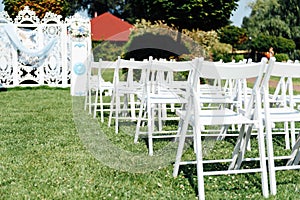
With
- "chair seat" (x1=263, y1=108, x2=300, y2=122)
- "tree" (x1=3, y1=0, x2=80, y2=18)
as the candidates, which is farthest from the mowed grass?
"tree" (x1=3, y1=0, x2=80, y2=18)

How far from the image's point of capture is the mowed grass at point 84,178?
309 centimetres

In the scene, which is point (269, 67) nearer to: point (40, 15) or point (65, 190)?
point (65, 190)

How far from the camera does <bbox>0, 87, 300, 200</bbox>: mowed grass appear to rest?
3.09 meters

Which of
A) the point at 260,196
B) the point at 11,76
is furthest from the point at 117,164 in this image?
the point at 11,76

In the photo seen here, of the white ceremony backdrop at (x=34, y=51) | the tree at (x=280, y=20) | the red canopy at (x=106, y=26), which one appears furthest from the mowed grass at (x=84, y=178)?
the red canopy at (x=106, y=26)

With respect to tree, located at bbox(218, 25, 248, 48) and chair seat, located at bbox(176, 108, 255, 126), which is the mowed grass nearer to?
chair seat, located at bbox(176, 108, 255, 126)

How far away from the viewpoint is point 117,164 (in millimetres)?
3836

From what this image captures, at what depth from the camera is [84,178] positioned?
11.3 feet

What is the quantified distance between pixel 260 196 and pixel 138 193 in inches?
35.0

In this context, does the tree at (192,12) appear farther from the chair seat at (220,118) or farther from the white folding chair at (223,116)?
the white folding chair at (223,116)

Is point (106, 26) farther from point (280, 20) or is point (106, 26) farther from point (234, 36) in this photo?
point (234, 36)

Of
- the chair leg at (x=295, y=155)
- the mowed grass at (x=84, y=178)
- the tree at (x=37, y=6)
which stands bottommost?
the mowed grass at (x=84, y=178)

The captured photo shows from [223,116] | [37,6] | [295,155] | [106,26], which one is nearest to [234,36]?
[106,26]

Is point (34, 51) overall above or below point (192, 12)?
below
